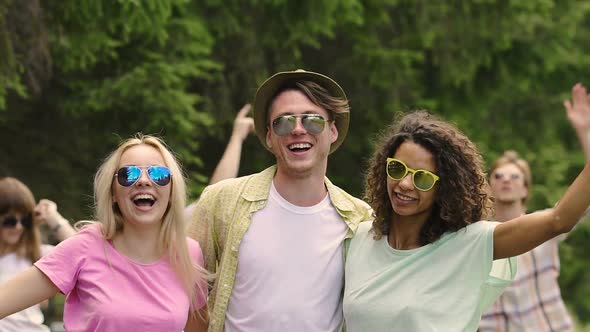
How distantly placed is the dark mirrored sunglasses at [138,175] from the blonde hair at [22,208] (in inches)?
94.2

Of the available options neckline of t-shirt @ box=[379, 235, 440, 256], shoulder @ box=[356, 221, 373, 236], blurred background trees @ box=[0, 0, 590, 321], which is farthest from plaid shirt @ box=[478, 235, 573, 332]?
blurred background trees @ box=[0, 0, 590, 321]

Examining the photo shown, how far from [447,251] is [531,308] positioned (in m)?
2.35

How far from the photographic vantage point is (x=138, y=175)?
15.7 ft

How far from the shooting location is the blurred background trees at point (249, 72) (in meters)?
9.38

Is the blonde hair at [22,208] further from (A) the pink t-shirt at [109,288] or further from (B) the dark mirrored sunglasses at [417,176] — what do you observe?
(B) the dark mirrored sunglasses at [417,176]

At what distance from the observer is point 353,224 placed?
5152 mm

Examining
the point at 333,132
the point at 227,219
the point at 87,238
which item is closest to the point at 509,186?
the point at 333,132

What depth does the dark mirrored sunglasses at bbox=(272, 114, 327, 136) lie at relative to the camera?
5.03 metres

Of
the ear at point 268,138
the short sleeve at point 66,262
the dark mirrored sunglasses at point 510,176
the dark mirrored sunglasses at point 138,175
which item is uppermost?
the ear at point 268,138

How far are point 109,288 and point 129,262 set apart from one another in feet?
0.55

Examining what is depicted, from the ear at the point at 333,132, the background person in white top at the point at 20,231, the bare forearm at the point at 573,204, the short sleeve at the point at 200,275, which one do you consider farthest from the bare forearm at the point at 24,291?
the background person in white top at the point at 20,231

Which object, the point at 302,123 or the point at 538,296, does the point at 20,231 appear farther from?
the point at 538,296

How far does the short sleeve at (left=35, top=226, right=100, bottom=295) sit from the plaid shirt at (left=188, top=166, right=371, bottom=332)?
0.62m

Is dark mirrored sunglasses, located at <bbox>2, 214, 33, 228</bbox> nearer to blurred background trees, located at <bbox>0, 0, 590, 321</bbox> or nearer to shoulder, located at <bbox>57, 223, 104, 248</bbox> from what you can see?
blurred background trees, located at <bbox>0, 0, 590, 321</bbox>
